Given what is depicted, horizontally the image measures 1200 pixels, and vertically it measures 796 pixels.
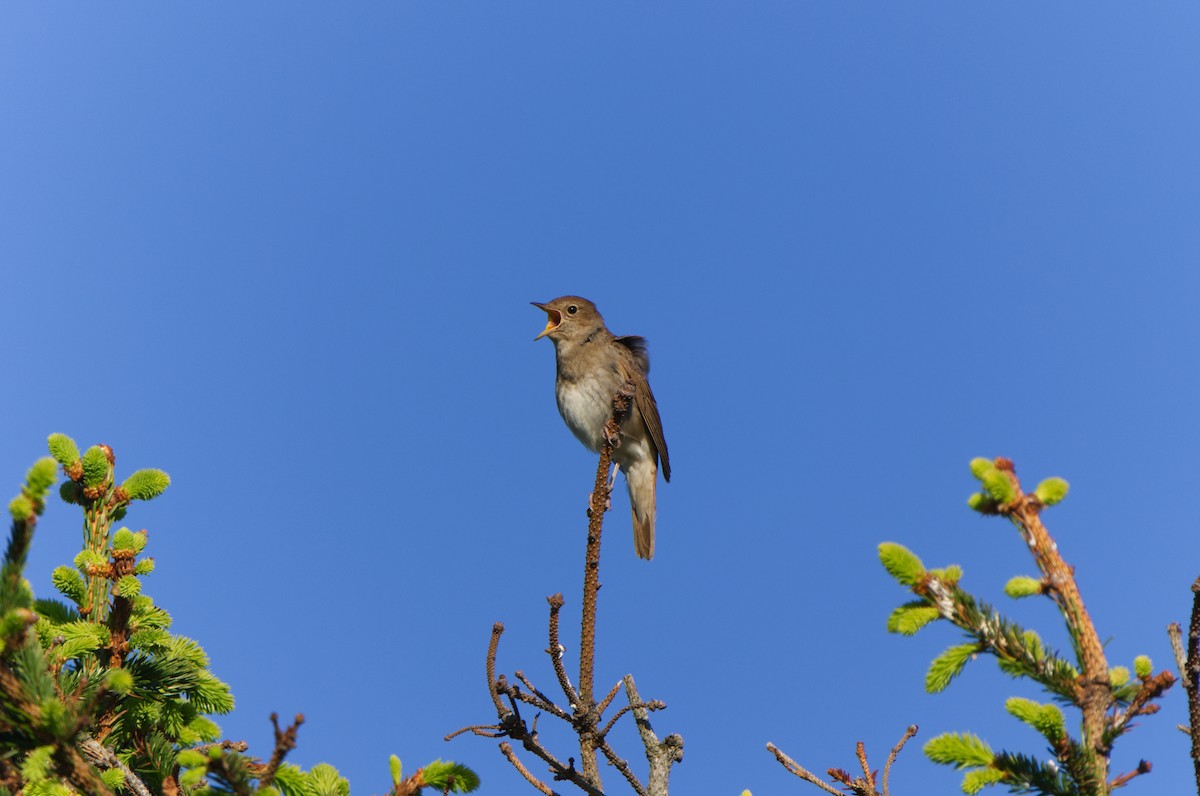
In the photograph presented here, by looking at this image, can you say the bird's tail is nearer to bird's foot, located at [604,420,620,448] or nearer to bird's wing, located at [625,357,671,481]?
bird's wing, located at [625,357,671,481]

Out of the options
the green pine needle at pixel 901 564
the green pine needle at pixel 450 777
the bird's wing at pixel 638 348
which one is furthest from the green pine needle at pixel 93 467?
the bird's wing at pixel 638 348

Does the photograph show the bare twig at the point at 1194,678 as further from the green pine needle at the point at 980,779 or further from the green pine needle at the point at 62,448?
the green pine needle at the point at 62,448

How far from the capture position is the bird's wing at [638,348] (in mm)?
11141

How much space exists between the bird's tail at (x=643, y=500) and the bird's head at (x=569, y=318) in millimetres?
1599

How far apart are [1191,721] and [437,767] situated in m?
2.07

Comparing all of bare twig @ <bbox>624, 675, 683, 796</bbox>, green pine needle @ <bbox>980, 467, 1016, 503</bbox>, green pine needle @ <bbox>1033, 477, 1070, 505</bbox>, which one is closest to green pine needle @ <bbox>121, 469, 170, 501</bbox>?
bare twig @ <bbox>624, 675, 683, 796</bbox>

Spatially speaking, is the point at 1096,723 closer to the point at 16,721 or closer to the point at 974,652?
the point at 974,652

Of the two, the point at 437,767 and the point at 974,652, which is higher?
the point at 974,652

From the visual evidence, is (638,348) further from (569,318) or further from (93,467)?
(93,467)

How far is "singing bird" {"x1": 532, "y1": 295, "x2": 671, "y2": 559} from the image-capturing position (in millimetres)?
10539

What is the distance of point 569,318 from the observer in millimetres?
11156

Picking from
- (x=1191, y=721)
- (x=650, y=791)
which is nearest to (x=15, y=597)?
(x=650, y=791)

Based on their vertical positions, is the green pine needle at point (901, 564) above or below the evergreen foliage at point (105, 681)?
above

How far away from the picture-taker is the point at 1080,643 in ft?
8.43
